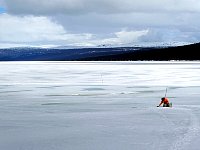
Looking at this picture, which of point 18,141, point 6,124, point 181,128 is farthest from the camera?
point 6,124

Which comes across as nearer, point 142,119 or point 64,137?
point 64,137

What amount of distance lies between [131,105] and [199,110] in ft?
8.03

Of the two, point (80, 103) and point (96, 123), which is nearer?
point (96, 123)

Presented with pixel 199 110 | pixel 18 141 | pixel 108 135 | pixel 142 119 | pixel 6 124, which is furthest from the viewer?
pixel 199 110

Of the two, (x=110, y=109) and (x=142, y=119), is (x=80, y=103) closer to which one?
(x=110, y=109)

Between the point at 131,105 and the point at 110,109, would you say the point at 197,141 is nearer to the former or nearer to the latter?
the point at 110,109

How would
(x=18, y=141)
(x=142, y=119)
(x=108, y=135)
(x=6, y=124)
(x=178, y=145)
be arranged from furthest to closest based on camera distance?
(x=142, y=119)
(x=6, y=124)
(x=108, y=135)
(x=18, y=141)
(x=178, y=145)

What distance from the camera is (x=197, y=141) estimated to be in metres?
6.64

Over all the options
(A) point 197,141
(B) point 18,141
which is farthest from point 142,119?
(B) point 18,141

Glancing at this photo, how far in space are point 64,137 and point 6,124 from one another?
6.67 ft

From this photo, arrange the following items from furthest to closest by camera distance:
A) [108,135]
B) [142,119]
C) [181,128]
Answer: [142,119], [181,128], [108,135]

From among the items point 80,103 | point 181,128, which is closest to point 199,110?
point 181,128

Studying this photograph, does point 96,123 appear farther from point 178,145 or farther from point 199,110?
point 199,110

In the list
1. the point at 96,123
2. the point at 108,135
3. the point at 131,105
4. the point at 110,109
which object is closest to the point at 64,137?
the point at 108,135
